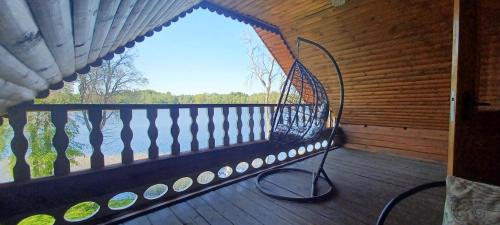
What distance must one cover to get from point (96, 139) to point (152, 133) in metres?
0.49

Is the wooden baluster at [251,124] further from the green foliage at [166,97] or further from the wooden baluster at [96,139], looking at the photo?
the green foliage at [166,97]

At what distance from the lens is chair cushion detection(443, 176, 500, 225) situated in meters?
0.72

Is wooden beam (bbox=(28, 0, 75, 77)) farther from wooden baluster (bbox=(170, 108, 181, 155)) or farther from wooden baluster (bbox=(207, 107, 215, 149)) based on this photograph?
wooden baluster (bbox=(207, 107, 215, 149))

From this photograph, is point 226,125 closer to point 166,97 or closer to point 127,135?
point 127,135

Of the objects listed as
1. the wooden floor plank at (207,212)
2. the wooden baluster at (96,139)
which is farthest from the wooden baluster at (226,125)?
the wooden baluster at (96,139)

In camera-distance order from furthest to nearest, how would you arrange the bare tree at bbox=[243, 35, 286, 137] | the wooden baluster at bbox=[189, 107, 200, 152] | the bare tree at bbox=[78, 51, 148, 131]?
the bare tree at bbox=[243, 35, 286, 137], the bare tree at bbox=[78, 51, 148, 131], the wooden baluster at bbox=[189, 107, 200, 152]

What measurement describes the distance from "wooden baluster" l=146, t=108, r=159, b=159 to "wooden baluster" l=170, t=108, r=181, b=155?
0.63ft

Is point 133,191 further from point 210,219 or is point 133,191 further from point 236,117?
point 236,117

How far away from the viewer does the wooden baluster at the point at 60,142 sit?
1834 mm

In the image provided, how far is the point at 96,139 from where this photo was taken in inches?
80.2

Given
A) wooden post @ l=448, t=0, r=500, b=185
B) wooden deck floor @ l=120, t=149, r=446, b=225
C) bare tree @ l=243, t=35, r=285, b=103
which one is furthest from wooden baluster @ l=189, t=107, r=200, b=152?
bare tree @ l=243, t=35, r=285, b=103

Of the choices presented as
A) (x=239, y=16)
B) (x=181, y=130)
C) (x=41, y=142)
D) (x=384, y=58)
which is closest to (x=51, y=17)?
(x=181, y=130)

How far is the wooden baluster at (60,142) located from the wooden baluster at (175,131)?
0.92 meters

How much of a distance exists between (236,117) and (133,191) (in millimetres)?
1568
